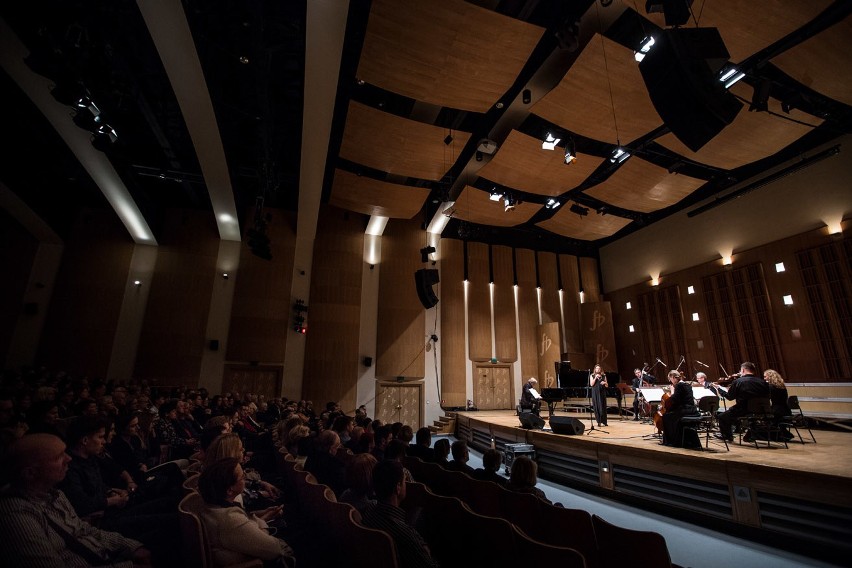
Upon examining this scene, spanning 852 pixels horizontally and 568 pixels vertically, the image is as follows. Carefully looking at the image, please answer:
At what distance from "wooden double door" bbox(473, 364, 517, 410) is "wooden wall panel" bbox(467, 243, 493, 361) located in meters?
0.46

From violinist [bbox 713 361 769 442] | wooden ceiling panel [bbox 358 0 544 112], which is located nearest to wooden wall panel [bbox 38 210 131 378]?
wooden ceiling panel [bbox 358 0 544 112]

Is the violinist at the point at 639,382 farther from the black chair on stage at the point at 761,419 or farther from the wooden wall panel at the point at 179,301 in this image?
the wooden wall panel at the point at 179,301

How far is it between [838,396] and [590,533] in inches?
368

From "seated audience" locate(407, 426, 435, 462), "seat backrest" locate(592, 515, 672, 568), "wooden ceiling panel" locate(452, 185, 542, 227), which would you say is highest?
"wooden ceiling panel" locate(452, 185, 542, 227)

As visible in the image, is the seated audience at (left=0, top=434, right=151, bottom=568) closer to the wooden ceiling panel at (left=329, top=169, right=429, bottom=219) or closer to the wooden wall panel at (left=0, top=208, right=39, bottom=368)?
the wooden ceiling panel at (left=329, top=169, right=429, bottom=219)

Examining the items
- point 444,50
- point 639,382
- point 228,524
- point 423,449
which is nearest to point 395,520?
point 228,524

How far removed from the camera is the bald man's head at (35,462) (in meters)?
1.63

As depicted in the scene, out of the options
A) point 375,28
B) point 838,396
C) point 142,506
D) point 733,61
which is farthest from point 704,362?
point 142,506

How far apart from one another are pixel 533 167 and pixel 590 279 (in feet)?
24.6

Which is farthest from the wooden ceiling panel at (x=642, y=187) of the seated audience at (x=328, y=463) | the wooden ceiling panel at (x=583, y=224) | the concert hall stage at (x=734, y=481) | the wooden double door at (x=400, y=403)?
the seated audience at (x=328, y=463)

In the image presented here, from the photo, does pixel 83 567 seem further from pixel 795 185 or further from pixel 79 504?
pixel 795 185

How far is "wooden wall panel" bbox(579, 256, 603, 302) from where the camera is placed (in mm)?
14414

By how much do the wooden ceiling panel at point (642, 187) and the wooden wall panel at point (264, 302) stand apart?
8534 millimetres

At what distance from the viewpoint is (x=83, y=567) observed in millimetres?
1695
